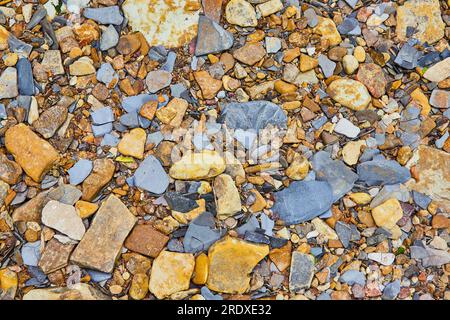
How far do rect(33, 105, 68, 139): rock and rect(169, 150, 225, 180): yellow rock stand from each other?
0.58 m

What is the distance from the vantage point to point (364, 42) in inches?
105

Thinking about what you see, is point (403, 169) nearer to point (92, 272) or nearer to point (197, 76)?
point (197, 76)

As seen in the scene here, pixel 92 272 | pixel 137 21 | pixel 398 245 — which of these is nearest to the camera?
pixel 92 272

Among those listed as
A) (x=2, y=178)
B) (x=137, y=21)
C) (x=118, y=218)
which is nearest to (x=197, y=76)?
(x=137, y=21)

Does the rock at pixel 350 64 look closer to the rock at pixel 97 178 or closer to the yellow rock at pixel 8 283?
the rock at pixel 97 178

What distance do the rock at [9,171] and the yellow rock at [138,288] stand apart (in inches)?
28.2

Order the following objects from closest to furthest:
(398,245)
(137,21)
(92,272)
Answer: (92,272) < (398,245) < (137,21)

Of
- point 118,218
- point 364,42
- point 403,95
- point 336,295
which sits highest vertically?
point 364,42

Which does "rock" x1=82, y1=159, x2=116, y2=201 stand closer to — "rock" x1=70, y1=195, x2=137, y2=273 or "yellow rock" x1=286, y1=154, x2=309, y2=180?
"rock" x1=70, y1=195, x2=137, y2=273

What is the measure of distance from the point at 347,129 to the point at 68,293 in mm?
1498

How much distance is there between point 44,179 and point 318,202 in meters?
1.27

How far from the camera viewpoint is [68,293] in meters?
2.19

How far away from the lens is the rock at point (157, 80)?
2.50 m

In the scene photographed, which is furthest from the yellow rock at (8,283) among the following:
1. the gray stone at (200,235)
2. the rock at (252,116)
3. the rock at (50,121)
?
the rock at (252,116)
